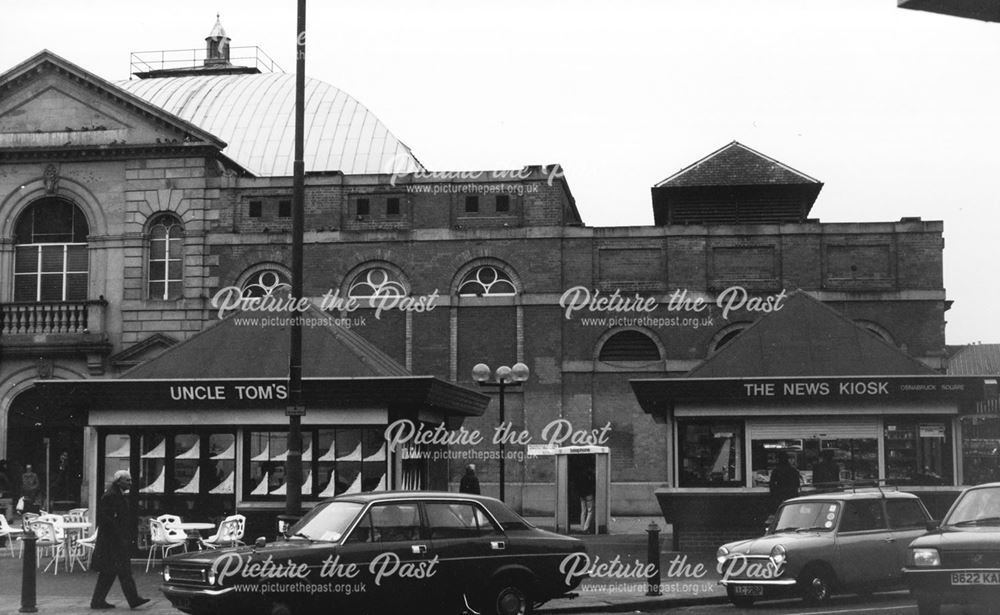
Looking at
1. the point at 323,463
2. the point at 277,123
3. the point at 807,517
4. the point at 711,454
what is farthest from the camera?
the point at 277,123

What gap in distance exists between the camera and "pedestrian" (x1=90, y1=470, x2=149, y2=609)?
17266 millimetres

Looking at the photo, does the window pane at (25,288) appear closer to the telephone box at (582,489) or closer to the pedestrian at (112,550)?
the telephone box at (582,489)

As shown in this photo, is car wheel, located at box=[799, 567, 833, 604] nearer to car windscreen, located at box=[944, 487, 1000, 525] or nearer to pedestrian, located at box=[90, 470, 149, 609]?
car windscreen, located at box=[944, 487, 1000, 525]

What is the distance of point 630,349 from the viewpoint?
41469mm

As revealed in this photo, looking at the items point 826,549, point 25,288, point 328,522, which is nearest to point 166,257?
point 25,288

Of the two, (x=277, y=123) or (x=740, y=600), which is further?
→ (x=277, y=123)

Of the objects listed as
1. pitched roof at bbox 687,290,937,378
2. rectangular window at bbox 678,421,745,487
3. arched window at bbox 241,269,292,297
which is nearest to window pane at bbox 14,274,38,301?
arched window at bbox 241,269,292,297

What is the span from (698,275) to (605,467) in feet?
38.0

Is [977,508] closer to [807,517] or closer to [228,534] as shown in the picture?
[807,517]

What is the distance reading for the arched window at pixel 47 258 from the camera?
41781 millimetres

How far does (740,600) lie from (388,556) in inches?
210

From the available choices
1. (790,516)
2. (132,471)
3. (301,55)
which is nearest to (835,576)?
(790,516)

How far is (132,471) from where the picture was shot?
2408 cm

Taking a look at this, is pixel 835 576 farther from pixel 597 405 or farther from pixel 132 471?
pixel 597 405
